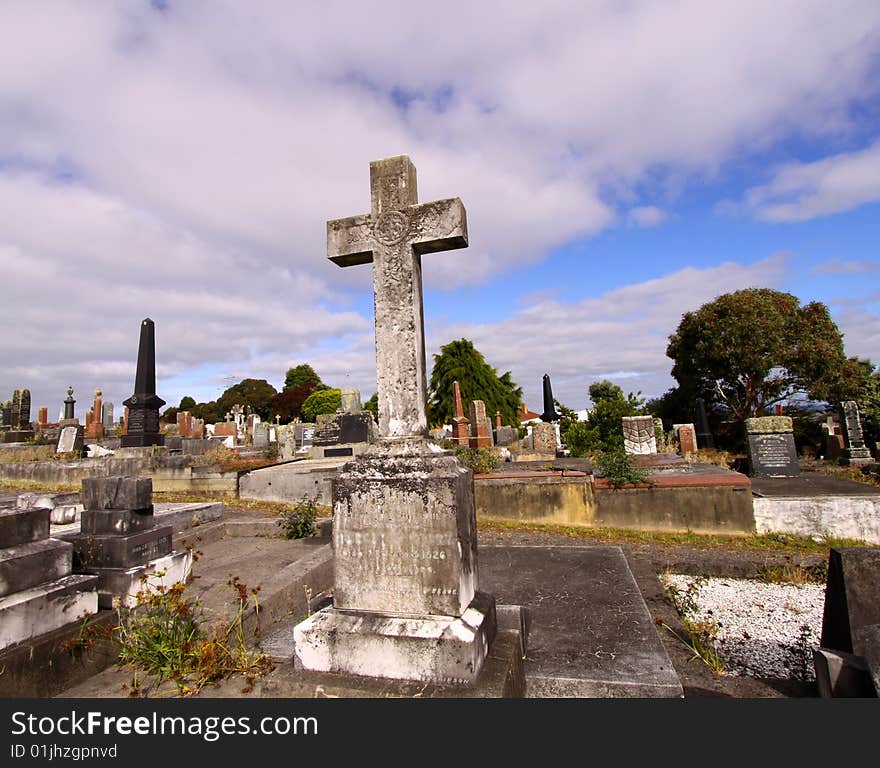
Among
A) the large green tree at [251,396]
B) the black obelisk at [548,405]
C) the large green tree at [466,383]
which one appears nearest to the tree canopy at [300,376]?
the large green tree at [251,396]

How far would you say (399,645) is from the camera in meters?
2.47

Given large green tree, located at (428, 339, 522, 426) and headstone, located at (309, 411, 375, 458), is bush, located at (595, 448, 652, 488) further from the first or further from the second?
large green tree, located at (428, 339, 522, 426)

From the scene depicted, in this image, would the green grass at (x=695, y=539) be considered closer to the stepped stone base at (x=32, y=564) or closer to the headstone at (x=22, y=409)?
the stepped stone base at (x=32, y=564)

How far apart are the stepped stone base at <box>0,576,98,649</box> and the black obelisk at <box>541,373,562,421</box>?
24.3 meters

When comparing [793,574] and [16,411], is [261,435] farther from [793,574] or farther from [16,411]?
[793,574]

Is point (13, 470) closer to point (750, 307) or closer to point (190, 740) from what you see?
point (190, 740)

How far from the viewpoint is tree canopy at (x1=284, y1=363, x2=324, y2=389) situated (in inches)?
2502

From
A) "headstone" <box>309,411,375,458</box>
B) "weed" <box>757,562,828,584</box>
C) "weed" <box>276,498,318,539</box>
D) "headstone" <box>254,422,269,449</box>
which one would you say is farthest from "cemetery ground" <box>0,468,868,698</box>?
"headstone" <box>254,422,269,449</box>

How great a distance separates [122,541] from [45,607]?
1.40m

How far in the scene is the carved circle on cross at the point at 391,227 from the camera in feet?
10.6

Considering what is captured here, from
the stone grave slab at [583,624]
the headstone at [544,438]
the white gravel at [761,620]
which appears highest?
the headstone at [544,438]

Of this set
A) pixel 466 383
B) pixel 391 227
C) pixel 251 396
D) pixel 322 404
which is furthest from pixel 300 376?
pixel 391 227

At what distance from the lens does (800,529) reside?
7.32m

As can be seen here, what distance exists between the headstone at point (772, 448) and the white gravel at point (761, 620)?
5.67m
